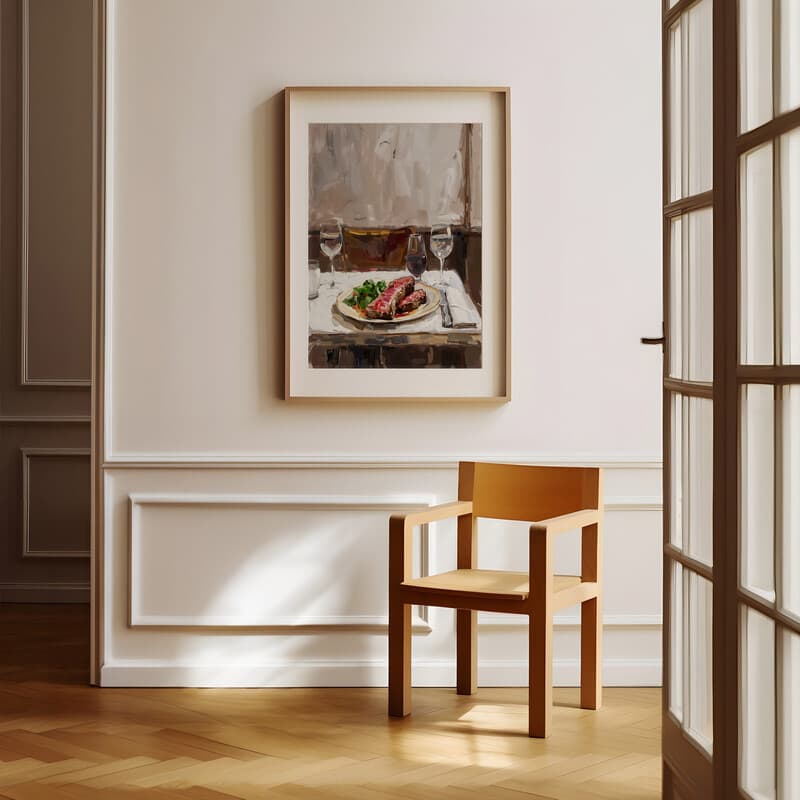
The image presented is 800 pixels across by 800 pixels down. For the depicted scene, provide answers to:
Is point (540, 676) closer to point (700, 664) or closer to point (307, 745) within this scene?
point (307, 745)

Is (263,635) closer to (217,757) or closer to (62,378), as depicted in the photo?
(217,757)

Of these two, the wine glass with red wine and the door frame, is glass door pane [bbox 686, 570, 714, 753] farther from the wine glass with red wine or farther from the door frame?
the door frame

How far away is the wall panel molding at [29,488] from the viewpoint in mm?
5012

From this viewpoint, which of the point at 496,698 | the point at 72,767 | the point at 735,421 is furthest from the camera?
the point at 496,698

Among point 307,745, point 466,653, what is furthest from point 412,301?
point 307,745

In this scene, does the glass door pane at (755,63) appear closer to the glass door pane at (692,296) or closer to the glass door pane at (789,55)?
the glass door pane at (789,55)

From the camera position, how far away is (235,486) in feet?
11.7

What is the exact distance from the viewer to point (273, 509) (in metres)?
3.55

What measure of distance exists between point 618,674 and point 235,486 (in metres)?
1.41

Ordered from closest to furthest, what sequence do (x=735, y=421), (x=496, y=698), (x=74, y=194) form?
(x=735, y=421) < (x=496, y=698) < (x=74, y=194)

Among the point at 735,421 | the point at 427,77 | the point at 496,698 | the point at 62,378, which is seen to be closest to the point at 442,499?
the point at 496,698

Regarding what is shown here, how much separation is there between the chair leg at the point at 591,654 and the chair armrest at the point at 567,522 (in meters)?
0.26

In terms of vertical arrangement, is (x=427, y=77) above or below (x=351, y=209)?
above

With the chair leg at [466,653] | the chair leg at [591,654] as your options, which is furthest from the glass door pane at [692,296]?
the chair leg at [466,653]
